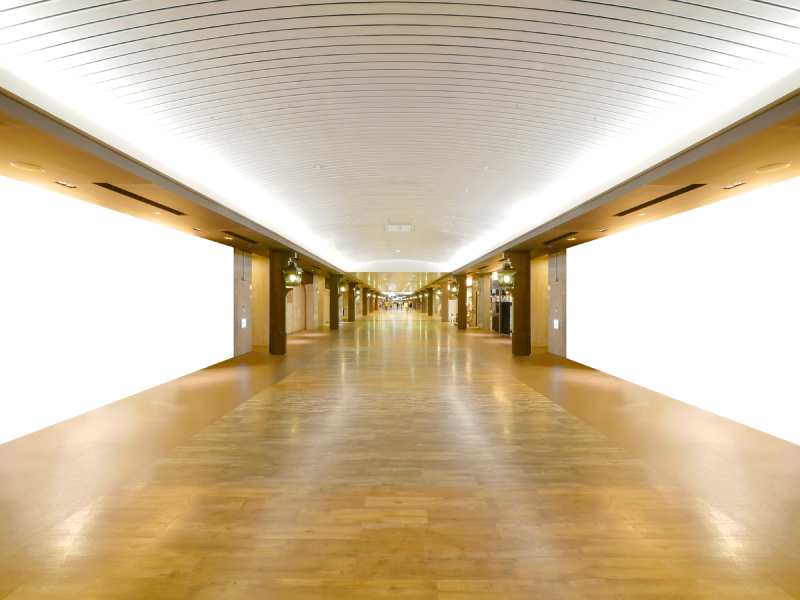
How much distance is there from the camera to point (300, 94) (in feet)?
13.8

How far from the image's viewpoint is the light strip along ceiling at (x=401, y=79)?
10.0 feet

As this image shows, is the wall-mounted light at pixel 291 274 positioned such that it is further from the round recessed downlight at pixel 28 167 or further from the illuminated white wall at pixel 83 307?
the round recessed downlight at pixel 28 167

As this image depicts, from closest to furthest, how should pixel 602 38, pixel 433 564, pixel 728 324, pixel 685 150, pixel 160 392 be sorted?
pixel 433 564 < pixel 602 38 < pixel 685 150 < pixel 728 324 < pixel 160 392

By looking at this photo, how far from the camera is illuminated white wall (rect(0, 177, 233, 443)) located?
190 inches

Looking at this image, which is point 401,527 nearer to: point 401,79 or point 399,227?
point 401,79

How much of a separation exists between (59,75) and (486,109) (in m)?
4.57

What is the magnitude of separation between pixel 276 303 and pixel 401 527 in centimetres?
915

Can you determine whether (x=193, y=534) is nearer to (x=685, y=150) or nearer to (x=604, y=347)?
(x=685, y=150)

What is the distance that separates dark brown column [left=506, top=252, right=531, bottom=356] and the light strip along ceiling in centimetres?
453

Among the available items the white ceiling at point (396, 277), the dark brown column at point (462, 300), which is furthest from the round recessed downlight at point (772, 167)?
the white ceiling at point (396, 277)

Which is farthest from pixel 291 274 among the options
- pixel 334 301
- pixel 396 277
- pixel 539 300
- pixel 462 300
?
pixel 396 277

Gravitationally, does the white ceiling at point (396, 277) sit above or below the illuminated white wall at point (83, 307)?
above

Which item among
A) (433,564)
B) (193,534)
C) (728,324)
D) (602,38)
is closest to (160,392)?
(193,534)

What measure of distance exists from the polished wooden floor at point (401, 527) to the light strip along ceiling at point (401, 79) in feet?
11.7
